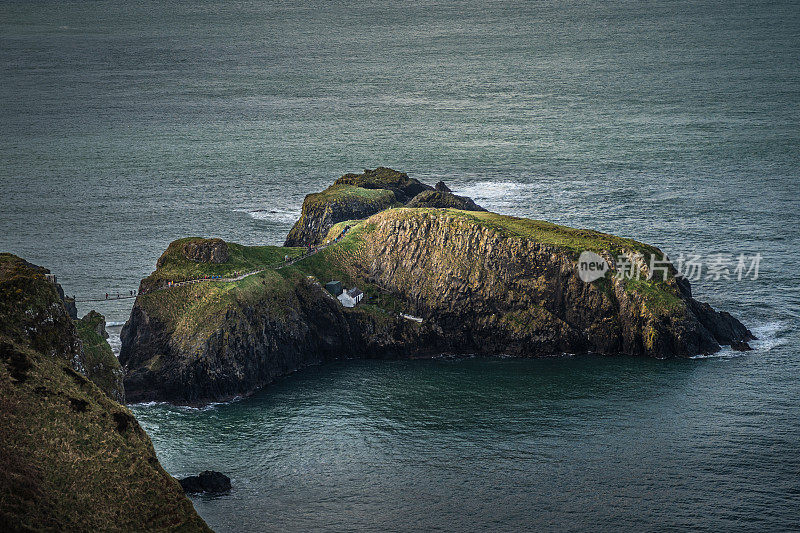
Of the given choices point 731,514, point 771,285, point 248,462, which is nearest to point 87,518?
point 248,462

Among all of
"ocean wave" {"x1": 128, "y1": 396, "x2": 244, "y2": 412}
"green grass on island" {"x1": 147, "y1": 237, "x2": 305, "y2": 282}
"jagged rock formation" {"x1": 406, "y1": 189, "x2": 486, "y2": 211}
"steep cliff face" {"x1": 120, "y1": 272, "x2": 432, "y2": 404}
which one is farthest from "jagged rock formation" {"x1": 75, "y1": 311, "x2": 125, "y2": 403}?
"jagged rock formation" {"x1": 406, "y1": 189, "x2": 486, "y2": 211}

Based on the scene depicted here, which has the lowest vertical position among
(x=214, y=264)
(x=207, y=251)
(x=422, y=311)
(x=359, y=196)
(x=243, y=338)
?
(x=243, y=338)

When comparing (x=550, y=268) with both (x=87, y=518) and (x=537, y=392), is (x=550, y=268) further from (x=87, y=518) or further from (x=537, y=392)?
(x=87, y=518)

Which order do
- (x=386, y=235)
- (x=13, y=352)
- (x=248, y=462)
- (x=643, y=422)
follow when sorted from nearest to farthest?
(x=13, y=352) → (x=248, y=462) → (x=643, y=422) → (x=386, y=235)

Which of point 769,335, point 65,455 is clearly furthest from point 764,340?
point 65,455

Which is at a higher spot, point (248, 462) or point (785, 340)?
point (785, 340)

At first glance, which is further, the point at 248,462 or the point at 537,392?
the point at 537,392

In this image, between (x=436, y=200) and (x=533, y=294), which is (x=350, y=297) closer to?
(x=533, y=294)
